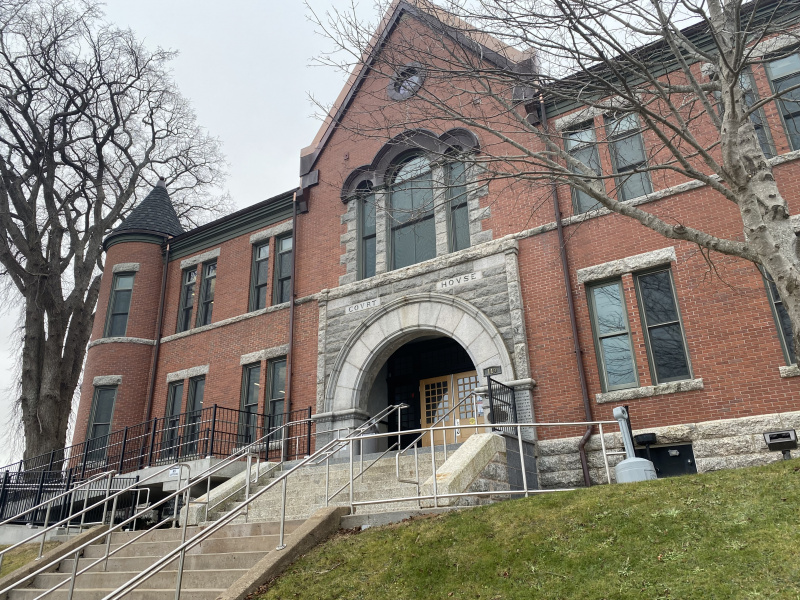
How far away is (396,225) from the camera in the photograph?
15148mm

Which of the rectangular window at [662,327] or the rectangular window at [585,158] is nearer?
the rectangular window at [662,327]

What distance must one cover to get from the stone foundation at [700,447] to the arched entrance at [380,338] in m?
2.74

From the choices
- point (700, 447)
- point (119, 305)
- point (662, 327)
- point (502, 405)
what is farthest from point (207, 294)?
point (700, 447)

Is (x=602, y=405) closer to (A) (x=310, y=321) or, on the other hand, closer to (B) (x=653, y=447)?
(B) (x=653, y=447)

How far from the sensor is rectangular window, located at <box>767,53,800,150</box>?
1107 cm

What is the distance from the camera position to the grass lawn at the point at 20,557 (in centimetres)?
1178

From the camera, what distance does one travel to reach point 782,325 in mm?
10062

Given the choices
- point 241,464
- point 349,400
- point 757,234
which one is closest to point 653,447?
point 757,234

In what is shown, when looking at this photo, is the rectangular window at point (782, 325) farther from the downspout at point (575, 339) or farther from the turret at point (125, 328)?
the turret at point (125, 328)

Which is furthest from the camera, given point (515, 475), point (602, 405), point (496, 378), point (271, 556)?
point (496, 378)

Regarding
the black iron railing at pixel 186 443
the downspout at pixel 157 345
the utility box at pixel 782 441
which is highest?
the downspout at pixel 157 345

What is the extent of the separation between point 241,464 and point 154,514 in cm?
265

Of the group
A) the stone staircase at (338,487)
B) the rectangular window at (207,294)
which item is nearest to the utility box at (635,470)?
the stone staircase at (338,487)

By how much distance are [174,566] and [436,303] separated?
7.18m
